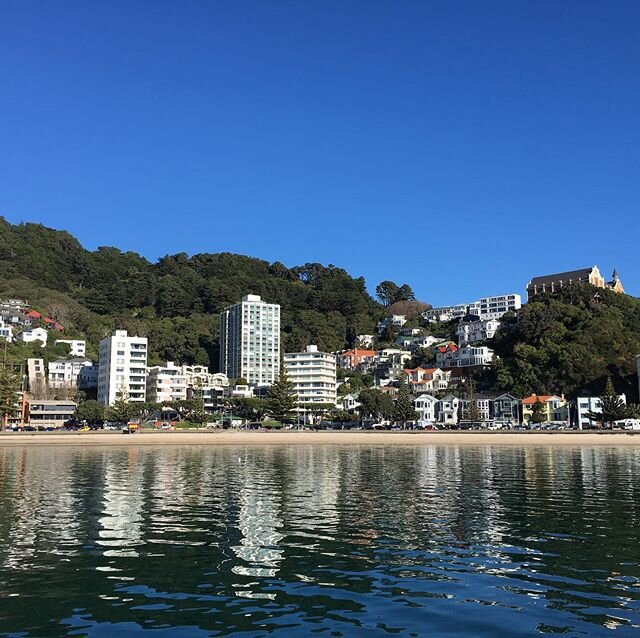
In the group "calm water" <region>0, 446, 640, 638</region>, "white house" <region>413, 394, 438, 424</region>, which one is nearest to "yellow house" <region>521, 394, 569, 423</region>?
"white house" <region>413, 394, 438, 424</region>

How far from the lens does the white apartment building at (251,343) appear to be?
582ft

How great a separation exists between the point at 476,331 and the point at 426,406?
145 ft

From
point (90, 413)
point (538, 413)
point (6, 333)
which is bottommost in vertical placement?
point (538, 413)

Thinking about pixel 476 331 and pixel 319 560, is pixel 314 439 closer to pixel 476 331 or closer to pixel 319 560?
pixel 319 560

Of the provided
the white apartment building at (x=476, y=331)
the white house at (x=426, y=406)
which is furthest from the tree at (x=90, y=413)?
the white apartment building at (x=476, y=331)

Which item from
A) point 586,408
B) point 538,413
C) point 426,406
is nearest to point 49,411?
point 426,406

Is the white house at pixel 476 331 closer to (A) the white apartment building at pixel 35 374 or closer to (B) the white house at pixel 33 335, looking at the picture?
(A) the white apartment building at pixel 35 374

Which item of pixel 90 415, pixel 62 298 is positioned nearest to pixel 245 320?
pixel 62 298

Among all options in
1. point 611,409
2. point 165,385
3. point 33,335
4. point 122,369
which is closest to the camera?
point 611,409

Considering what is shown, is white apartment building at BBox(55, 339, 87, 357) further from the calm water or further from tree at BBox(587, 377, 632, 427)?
the calm water

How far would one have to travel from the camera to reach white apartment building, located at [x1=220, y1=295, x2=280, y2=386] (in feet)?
582

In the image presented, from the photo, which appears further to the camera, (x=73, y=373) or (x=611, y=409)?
(x=73, y=373)

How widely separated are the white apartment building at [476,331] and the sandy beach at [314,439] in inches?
3017

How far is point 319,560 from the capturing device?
1725 cm
